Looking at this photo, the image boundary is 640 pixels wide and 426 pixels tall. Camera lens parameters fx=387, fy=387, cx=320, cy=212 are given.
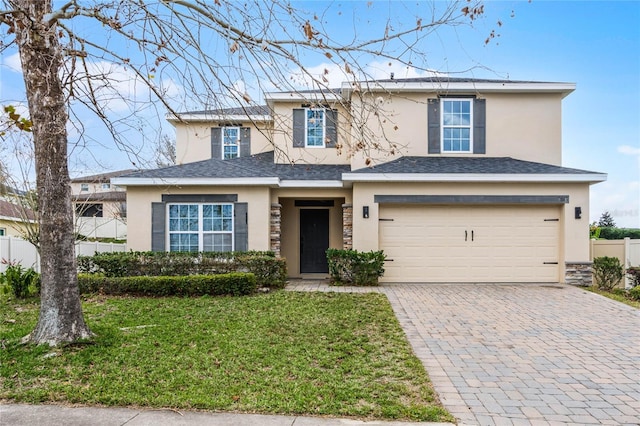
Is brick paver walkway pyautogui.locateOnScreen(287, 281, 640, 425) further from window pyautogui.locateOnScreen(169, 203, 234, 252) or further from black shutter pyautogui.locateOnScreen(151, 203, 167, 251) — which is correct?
black shutter pyautogui.locateOnScreen(151, 203, 167, 251)

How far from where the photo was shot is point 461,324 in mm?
6852

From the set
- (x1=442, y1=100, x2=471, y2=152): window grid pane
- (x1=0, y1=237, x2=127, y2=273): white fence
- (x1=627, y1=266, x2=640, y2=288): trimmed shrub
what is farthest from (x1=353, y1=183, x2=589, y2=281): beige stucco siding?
(x1=0, y1=237, x2=127, y2=273): white fence

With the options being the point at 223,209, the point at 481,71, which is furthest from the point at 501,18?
the point at 223,209

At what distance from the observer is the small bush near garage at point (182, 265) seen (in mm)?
9820

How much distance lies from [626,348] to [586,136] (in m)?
9.48

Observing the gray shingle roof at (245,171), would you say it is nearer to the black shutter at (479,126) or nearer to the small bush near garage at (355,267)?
the small bush near garage at (355,267)

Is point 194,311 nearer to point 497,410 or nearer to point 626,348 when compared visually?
point 497,410

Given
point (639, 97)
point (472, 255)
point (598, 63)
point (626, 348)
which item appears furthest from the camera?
point (472, 255)

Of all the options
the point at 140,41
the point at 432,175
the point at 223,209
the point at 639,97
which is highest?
the point at 639,97

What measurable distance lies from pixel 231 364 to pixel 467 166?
30.0 ft

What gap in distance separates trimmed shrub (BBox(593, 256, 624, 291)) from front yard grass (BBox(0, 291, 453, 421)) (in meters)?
7.05

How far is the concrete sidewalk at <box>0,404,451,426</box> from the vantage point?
3439mm

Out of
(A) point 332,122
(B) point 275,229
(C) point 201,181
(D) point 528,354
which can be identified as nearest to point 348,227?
(B) point 275,229

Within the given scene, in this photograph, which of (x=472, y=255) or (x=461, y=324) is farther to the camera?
(x=472, y=255)
